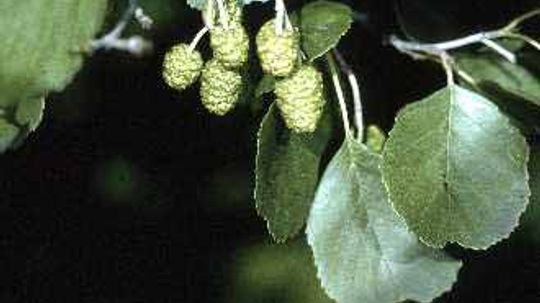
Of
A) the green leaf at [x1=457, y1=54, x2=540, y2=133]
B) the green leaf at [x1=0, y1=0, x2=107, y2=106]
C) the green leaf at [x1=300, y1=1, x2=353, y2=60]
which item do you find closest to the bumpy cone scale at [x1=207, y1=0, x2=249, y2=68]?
the green leaf at [x1=300, y1=1, x2=353, y2=60]

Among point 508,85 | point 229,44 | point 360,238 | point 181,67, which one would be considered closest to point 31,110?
point 181,67

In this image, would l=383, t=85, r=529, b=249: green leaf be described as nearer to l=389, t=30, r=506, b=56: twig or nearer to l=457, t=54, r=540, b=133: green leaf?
l=457, t=54, r=540, b=133: green leaf

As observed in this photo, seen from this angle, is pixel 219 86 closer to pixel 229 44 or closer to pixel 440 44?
pixel 229 44

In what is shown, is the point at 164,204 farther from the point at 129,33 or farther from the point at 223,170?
the point at 129,33

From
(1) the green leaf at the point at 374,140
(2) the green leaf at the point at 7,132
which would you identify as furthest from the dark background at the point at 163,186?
(2) the green leaf at the point at 7,132

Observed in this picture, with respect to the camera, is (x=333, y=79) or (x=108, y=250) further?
(x=108, y=250)

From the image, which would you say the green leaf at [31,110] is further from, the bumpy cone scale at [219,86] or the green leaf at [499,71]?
the green leaf at [499,71]

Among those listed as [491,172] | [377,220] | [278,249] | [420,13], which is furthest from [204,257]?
[491,172]
